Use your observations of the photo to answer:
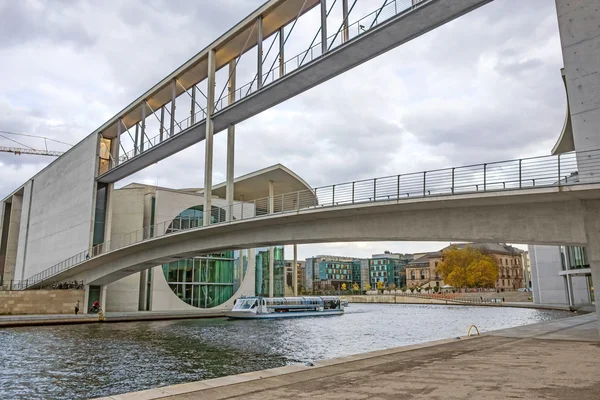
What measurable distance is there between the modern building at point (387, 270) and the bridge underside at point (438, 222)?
15397 centimetres

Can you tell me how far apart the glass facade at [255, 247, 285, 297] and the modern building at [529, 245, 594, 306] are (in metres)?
27.9

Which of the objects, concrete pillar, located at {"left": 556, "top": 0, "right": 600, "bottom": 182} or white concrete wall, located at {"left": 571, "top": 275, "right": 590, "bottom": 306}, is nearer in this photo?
concrete pillar, located at {"left": 556, "top": 0, "right": 600, "bottom": 182}

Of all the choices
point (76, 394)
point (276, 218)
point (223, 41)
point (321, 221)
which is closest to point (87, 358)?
point (76, 394)

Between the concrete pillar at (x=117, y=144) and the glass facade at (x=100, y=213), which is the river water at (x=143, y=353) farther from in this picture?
the concrete pillar at (x=117, y=144)

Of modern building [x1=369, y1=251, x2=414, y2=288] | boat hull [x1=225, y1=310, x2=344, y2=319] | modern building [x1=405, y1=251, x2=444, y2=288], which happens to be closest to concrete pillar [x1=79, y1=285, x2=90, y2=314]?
boat hull [x1=225, y1=310, x2=344, y2=319]

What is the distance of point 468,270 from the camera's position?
98125 millimetres

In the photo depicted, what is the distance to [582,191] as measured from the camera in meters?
13.5

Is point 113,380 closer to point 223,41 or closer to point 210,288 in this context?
point 223,41

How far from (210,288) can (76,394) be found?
113 ft

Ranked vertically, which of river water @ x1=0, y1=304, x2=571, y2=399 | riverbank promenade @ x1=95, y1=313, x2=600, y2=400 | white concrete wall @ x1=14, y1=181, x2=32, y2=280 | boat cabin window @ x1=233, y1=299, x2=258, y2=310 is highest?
white concrete wall @ x1=14, y1=181, x2=32, y2=280

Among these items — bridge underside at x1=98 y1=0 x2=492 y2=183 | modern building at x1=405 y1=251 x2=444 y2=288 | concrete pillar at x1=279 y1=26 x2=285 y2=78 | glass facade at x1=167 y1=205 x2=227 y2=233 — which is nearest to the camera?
bridge underside at x1=98 y1=0 x2=492 y2=183

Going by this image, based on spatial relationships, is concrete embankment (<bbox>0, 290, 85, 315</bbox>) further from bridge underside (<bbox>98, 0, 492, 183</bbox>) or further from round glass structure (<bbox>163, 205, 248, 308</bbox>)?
bridge underside (<bbox>98, 0, 492, 183</bbox>)

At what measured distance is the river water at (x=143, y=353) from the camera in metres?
13.2

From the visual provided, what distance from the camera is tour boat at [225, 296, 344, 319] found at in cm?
3959
